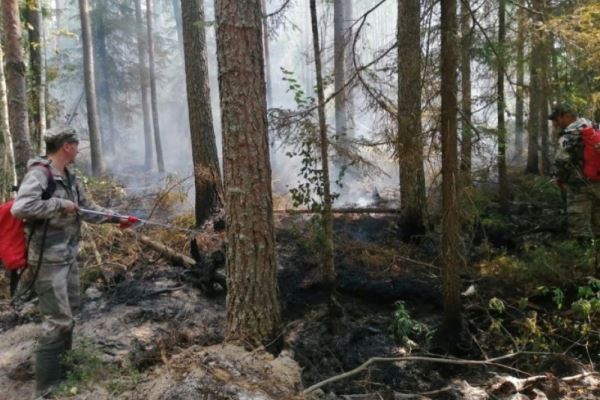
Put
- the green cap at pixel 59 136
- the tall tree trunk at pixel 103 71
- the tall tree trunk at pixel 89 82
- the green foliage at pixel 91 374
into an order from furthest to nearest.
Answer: the tall tree trunk at pixel 103 71, the tall tree trunk at pixel 89 82, the green cap at pixel 59 136, the green foliage at pixel 91 374

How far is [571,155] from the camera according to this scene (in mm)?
6539

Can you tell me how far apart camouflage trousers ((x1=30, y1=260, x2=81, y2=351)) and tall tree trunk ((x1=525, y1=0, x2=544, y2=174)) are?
5.40m

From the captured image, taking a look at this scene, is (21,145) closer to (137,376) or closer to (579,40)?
(137,376)

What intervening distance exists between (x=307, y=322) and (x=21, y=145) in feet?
18.3

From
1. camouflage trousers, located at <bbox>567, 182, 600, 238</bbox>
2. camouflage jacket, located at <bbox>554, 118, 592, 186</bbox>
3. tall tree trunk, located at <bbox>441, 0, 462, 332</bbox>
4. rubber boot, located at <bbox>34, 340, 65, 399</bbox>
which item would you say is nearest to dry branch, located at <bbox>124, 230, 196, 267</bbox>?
rubber boot, located at <bbox>34, 340, 65, 399</bbox>

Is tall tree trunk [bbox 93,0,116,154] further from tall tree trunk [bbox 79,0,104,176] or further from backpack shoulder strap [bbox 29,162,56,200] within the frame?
backpack shoulder strap [bbox 29,162,56,200]

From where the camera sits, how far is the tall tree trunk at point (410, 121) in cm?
539

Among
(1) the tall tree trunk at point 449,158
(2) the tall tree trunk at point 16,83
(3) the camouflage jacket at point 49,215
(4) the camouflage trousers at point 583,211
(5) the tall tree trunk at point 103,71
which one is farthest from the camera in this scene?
(5) the tall tree trunk at point 103,71

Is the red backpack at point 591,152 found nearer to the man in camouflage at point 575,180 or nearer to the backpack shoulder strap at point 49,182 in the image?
the man in camouflage at point 575,180

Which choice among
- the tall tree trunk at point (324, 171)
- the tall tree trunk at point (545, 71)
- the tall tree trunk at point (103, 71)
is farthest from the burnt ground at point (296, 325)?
the tall tree trunk at point (103, 71)

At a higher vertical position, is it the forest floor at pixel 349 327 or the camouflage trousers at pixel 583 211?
the camouflage trousers at pixel 583 211

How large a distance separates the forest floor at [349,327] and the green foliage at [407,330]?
23 mm

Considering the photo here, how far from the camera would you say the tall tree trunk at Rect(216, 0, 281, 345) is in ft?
13.0

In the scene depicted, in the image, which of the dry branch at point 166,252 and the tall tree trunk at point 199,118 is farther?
the tall tree trunk at point 199,118
